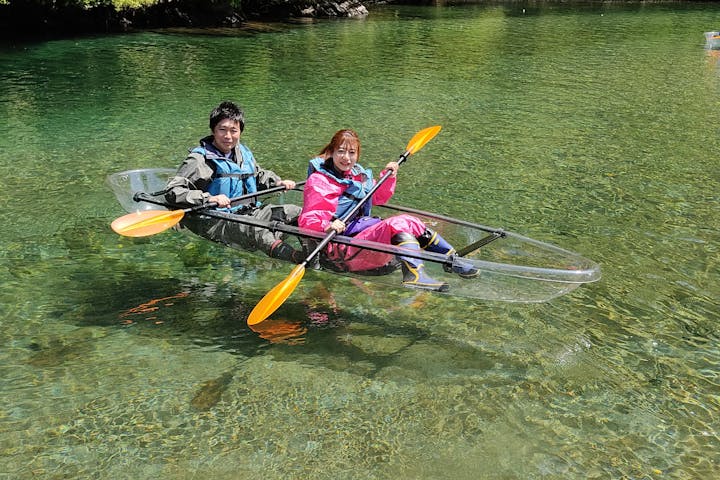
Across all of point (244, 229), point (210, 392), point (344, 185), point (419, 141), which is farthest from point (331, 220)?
point (419, 141)

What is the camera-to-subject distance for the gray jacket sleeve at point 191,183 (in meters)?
5.41

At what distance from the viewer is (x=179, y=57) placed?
1778 centimetres

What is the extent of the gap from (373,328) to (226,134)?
2.09 meters

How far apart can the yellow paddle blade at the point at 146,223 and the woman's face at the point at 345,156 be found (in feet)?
4.19

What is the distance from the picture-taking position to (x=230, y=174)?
5.91m

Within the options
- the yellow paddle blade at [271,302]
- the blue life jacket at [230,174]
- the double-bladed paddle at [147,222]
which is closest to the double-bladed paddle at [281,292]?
the yellow paddle blade at [271,302]

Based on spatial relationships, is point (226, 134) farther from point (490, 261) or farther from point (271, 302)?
point (490, 261)

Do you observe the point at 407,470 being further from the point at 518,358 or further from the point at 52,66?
the point at 52,66

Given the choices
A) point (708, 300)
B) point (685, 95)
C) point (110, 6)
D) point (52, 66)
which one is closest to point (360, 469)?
point (708, 300)

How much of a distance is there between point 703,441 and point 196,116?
9.76 metres

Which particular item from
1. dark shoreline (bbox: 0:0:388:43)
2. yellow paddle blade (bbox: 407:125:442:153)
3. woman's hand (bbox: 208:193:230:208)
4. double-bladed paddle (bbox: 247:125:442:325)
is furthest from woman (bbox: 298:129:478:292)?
dark shoreline (bbox: 0:0:388:43)

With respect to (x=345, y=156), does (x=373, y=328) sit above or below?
below

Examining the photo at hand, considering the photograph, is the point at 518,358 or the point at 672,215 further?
the point at 672,215

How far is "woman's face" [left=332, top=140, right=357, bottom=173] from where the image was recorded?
529cm
